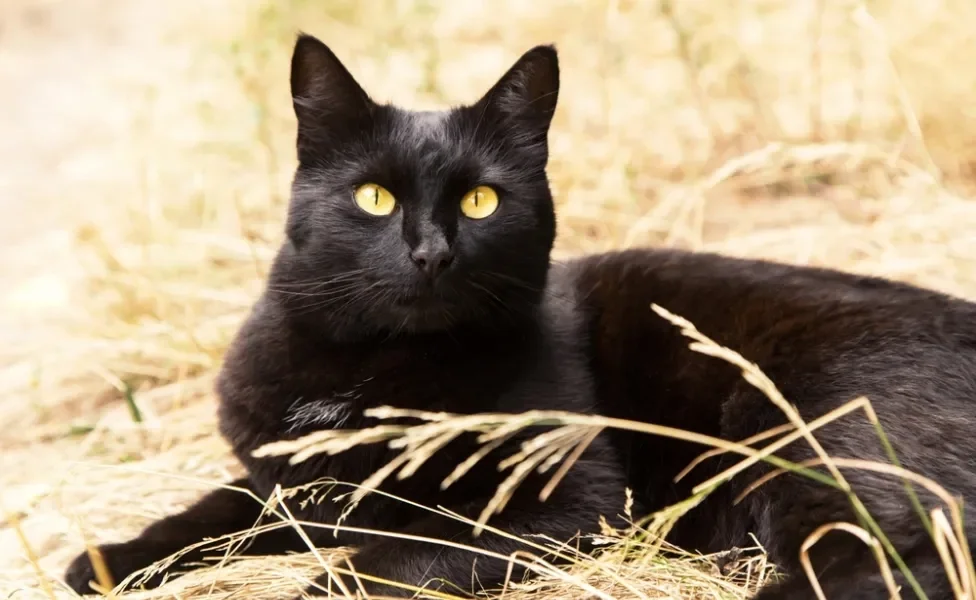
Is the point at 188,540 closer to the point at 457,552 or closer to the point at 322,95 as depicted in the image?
the point at 457,552

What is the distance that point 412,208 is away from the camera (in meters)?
1.42

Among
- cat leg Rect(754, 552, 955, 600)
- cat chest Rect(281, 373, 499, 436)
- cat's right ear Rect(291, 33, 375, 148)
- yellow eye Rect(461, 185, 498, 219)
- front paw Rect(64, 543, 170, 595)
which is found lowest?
front paw Rect(64, 543, 170, 595)

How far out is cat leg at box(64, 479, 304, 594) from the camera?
5.03 ft

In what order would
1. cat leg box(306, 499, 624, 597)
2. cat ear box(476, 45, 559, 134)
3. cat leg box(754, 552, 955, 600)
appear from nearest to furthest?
cat leg box(754, 552, 955, 600) → cat leg box(306, 499, 624, 597) → cat ear box(476, 45, 559, 134)

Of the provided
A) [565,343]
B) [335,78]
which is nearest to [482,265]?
[565,343]

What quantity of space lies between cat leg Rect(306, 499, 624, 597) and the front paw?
37 centimetres

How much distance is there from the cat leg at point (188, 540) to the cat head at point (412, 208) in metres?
0.42

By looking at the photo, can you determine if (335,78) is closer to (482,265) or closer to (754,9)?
(482,265)

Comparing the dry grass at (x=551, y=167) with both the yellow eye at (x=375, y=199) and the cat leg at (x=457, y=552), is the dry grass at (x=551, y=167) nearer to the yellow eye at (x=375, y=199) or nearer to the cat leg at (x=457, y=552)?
the cat leg at (x=457, y=552)

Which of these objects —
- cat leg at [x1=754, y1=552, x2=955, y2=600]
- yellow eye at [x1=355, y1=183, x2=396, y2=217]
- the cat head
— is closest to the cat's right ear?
the cat head

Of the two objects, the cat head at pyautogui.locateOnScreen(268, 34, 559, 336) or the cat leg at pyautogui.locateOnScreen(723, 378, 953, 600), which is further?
the cat head at pyautogui.locateOnScreen(268, 34, 559, 336)

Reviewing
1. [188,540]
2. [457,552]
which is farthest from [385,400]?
[188,540]

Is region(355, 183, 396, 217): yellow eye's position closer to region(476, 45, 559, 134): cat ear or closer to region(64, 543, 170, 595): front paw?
region(476, 45, 559, 134): cat ear

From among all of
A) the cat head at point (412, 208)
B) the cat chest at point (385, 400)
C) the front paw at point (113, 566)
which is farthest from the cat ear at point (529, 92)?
the front paw at point (113, 566)
